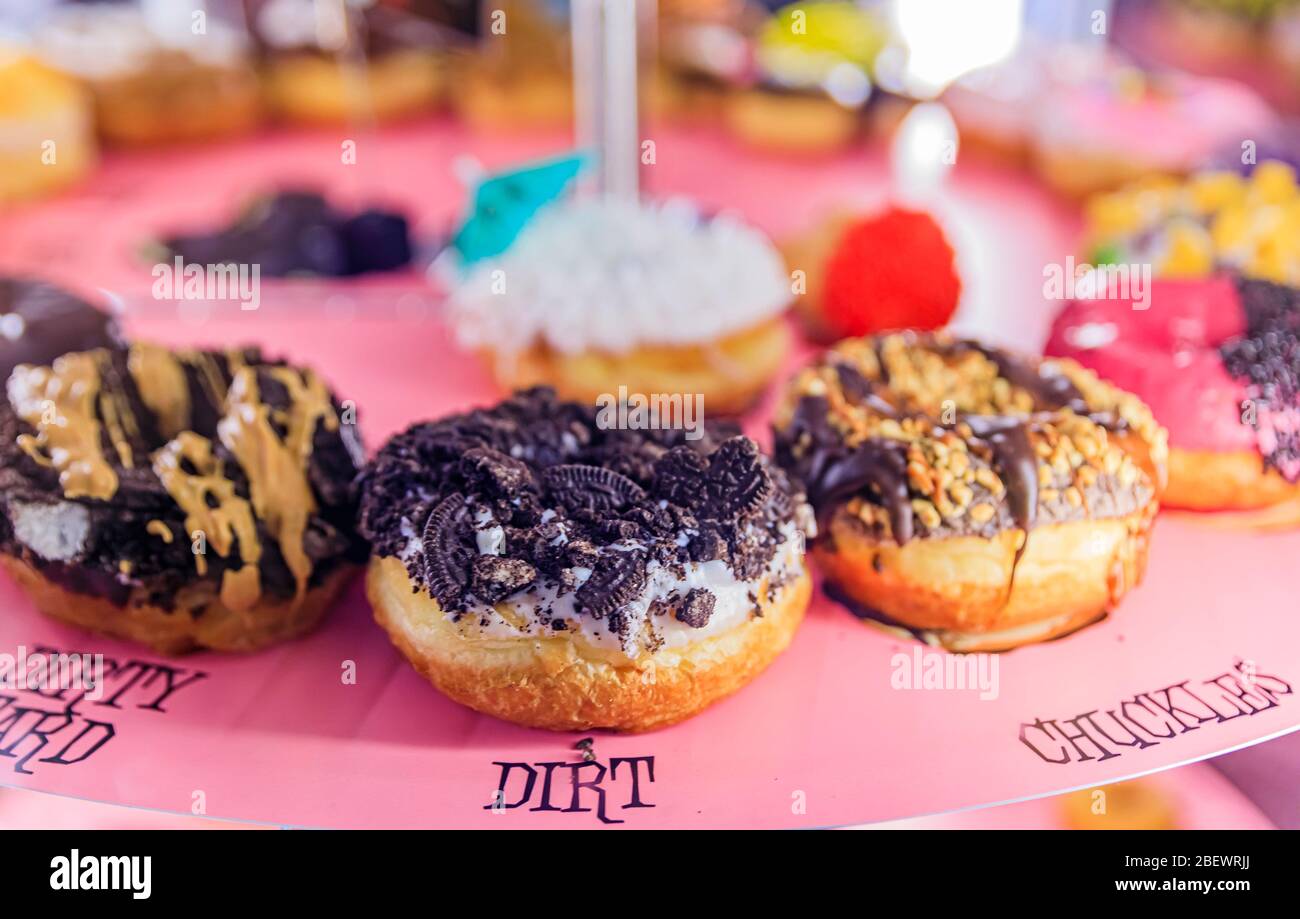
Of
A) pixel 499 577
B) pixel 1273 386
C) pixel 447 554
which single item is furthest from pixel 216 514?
pixel 1273 386

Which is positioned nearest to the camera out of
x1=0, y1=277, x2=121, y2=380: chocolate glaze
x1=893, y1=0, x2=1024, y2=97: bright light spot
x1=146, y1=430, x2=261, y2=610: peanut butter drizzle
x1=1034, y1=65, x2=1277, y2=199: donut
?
x1=146, y1=430, x2=261, y2=610: peanut butter drizzle

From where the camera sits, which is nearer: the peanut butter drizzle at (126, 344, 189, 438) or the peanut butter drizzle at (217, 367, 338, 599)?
the peanut butter drizzle at (217, 367, 338, 599)

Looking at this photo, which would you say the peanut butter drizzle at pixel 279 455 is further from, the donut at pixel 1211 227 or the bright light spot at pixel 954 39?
the bright light spot at pixel 954 39

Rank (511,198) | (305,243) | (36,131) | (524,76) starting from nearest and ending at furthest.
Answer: (511,198) < (305,243) < (36,131) < (524,76)

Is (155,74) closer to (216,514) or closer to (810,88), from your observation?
(810,88)

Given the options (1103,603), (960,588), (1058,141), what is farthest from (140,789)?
(1058,141)

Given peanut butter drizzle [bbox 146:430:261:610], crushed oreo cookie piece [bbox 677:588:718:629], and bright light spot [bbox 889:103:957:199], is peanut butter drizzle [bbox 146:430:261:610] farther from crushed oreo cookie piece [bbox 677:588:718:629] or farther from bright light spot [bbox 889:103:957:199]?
bright light spot [bbox 889:103:957:199]

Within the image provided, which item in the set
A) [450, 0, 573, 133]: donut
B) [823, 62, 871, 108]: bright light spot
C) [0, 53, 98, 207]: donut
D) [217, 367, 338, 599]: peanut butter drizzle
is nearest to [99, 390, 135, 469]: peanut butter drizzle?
[217, 367, 338, 599]: peanut butter drizzle
